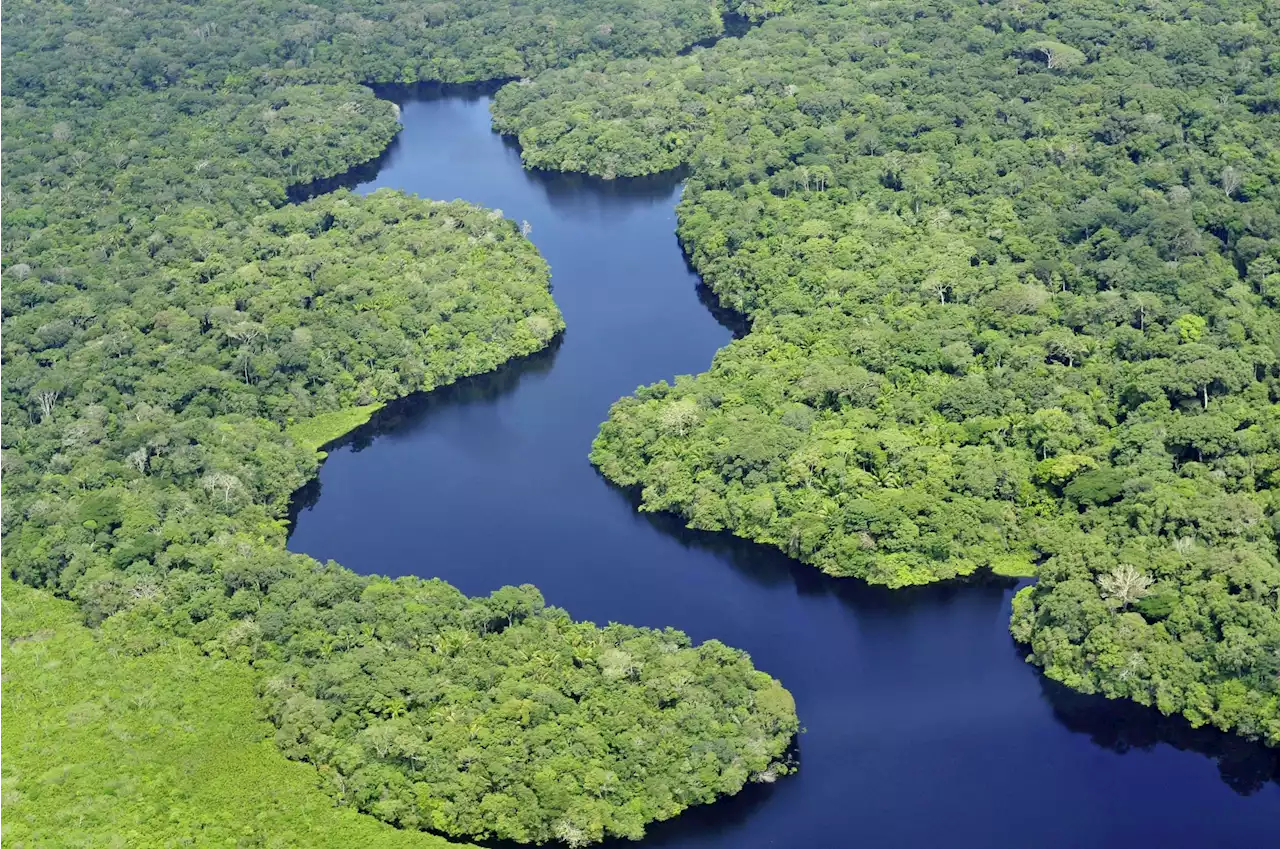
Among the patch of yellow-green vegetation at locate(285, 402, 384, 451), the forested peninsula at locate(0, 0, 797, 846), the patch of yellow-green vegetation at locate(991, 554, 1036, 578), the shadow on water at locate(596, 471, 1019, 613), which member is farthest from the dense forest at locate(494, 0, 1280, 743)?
the patch of yellow-green vegetation at locate(285, 402, 384, 451)

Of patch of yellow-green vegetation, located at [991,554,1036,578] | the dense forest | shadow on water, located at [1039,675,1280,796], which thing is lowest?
shadow on water, located at [1039,675,1280,796]

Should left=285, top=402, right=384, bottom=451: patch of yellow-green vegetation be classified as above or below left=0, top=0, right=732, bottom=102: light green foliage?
below

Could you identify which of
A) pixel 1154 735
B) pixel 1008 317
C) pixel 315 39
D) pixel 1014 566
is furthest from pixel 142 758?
pixel 315 39

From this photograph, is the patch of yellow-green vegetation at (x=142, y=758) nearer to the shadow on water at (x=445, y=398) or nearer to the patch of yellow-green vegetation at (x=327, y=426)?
the patch of yellow-green vegetation at (x=327, y=426)

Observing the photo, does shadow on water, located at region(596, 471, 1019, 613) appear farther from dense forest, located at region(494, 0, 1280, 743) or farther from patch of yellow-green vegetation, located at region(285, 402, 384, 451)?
patch of yellow-green vegetation, located at region(285, 402, 384, 451)

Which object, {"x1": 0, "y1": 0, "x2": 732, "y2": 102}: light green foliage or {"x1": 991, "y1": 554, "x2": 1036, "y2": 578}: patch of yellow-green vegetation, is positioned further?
{"x1": 0, "y1": 0, "x2": 732, "y2": 102}: light green foliage

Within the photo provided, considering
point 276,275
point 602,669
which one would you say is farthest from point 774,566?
point 276,275
